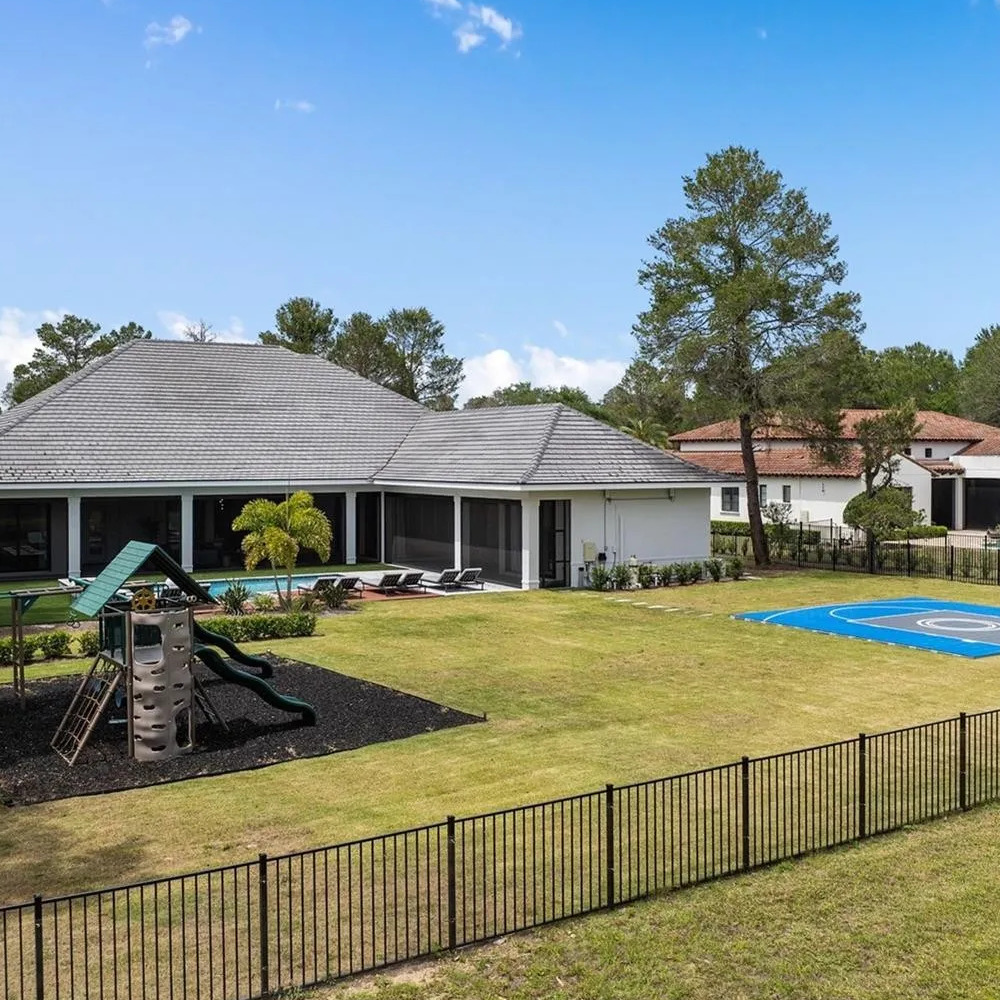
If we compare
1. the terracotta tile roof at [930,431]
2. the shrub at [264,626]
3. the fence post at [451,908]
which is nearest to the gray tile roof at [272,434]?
the shrub at [264,626]

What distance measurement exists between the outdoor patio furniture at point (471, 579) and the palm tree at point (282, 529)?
16.2 ft

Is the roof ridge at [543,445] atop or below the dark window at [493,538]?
atop

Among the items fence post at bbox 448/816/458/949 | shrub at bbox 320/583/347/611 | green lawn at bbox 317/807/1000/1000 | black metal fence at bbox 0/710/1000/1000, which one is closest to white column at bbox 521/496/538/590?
shrub at bbox 320/583/347/611

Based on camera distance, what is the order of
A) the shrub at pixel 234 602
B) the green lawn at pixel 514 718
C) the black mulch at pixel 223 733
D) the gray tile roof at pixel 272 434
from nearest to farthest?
the green lawn at pixel 514 718
the black mulch at pixel 223 733
the shrub at pixel 234 602
the gray tile roof at pixel 272 434

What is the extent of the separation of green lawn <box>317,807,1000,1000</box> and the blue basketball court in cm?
1346

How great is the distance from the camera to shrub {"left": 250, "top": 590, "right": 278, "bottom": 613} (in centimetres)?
2778

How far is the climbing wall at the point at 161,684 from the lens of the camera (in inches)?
585

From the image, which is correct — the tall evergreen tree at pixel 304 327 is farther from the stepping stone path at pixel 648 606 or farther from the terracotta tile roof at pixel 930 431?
the stepping stone path at pixel 648 606

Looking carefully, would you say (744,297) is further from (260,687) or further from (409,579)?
(260,687)

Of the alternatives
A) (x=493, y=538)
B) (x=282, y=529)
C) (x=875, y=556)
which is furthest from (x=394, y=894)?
(x=875, y=556)

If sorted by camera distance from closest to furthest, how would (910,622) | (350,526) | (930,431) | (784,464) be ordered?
(910,622), (350,526), (784,464), (930,431)

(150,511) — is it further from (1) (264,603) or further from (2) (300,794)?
(2) (300,794)

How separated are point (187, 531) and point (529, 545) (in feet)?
39.7

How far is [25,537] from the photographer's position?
1378 inches
